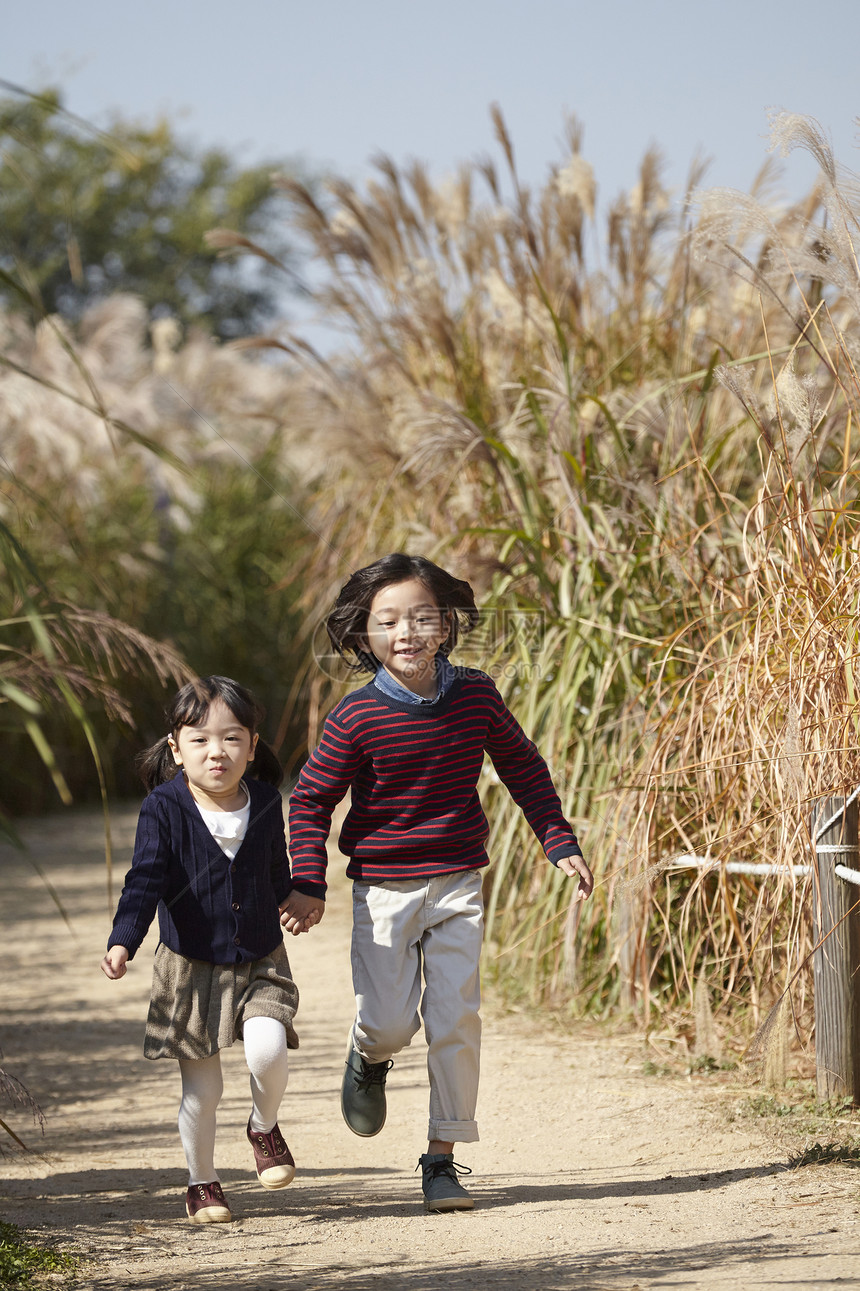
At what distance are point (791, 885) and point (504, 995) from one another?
1321mm

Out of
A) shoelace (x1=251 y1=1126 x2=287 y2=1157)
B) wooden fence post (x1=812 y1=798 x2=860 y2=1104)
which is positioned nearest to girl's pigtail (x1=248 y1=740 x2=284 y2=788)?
shoelace (x1=251 y1=1126 x2=287 y2=1157)

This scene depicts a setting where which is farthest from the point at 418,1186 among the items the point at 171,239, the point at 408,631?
the point at 171,239

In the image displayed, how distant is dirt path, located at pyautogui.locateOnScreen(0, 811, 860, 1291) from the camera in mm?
2182

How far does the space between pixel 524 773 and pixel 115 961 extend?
100cm

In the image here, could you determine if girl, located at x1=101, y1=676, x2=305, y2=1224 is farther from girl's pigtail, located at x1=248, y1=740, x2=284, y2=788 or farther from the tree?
the tree

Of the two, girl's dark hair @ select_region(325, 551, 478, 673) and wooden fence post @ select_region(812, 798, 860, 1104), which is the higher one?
girl's dark hair @ select_region(325, 551, 478, 673)

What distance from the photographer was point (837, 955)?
2836 mm

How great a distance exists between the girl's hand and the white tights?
25 centimetres

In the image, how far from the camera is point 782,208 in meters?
4.43

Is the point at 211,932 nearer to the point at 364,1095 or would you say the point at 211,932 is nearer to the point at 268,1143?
the point at 268,1143

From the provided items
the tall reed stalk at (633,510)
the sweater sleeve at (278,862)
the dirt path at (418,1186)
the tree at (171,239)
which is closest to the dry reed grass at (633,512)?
the tall reed stalk at (633,510)

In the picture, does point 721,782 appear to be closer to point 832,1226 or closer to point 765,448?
point 765,448

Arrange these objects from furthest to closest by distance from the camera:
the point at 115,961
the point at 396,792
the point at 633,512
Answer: the point at 633,512, the point at 396,792, the point at 115,961

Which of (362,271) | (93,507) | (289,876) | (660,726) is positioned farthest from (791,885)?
(93,507)
